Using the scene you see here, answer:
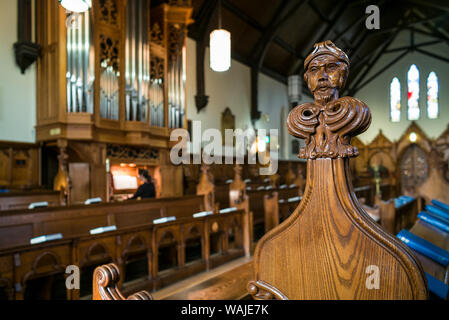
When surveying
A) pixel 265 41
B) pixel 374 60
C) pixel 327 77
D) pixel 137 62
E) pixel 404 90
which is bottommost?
pixel 327 77

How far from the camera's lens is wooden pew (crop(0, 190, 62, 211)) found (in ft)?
15.0

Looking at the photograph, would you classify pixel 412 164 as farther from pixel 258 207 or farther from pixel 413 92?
pixel 258 207

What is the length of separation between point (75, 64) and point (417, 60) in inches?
576

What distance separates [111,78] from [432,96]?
14.3 meters

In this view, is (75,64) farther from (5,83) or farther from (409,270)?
(409,270)

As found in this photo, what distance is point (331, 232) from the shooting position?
0.73 meters

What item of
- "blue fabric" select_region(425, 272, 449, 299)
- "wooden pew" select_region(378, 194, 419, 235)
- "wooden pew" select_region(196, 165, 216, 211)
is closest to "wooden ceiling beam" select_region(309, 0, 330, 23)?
"wooden pew" select_region(378, 194, 419, 235)

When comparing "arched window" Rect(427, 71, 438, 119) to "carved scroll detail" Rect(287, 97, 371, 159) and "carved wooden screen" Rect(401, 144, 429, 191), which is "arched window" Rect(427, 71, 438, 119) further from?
"carved scroll detail" Rect(287, 97, 371, 159)

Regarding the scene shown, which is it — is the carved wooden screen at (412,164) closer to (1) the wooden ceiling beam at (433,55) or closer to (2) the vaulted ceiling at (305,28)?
(1) the wooden ceiling beam at (433,55)

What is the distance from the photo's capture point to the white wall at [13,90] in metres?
5.66

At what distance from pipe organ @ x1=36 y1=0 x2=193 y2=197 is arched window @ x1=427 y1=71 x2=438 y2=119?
39.6 feet

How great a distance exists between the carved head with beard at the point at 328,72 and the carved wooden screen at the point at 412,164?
54.9 ft

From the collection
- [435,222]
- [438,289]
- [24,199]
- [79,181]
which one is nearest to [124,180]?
[79,181]

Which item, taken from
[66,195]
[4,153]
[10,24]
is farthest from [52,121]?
[10,24]
